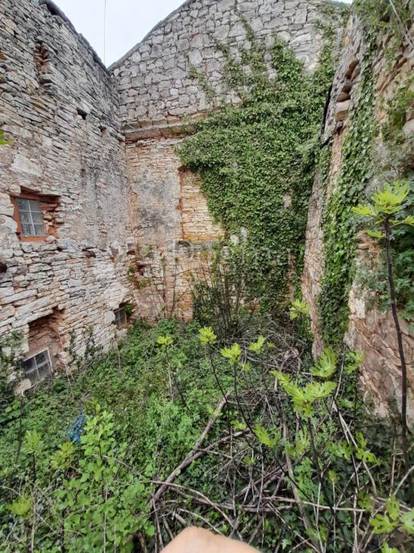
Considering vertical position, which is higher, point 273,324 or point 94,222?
point 94,222

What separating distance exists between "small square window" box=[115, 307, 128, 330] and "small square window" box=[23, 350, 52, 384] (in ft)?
6.11

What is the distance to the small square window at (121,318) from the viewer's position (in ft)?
19.6

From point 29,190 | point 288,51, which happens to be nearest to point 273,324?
point 29,190

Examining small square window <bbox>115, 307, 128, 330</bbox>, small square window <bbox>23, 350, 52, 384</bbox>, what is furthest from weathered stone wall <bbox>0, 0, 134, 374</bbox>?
small square window <bbox>115, 307, 128, 330</bbox>

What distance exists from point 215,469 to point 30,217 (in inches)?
167

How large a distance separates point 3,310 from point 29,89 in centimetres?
332

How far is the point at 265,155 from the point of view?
520cm

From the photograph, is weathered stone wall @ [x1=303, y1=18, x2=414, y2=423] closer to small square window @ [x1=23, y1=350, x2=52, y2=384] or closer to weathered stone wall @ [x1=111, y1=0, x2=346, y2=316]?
weathered stone wall @ [x1=111, y1=0, x2=346, y2=316]

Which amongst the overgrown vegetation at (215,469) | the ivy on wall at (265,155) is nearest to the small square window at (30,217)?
the overgrown vegetation at (215,469)

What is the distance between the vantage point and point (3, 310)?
3.29m

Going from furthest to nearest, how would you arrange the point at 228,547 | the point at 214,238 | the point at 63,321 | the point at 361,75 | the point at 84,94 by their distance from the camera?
1. the point at 214,238
2. the point at 84,94
3. the point at 63,321
4. the point at 361,75
5. the point at 228,547

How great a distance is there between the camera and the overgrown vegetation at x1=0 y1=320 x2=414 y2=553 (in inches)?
53.2

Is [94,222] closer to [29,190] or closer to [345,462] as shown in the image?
[29,190]

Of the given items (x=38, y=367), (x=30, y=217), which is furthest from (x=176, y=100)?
(x=38, y=367)
